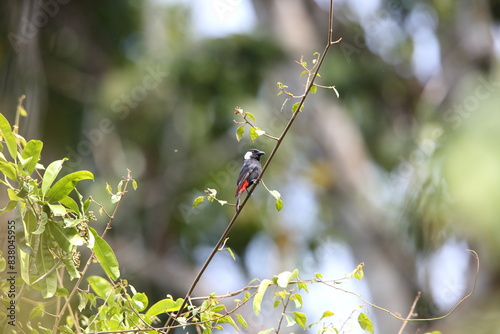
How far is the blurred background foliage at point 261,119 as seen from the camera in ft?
36.1

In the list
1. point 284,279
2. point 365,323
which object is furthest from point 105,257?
point 365,323

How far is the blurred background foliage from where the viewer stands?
36.1ft

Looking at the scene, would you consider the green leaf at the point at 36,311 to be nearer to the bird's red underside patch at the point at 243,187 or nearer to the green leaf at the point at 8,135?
the green leaf at the point at 8,135

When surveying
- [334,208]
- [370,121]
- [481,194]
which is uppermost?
[370,121]

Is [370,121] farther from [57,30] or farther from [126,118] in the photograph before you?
[57,30]

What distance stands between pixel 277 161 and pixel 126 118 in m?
2.91

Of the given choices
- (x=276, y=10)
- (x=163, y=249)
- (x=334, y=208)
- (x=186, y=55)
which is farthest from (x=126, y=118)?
(x=334, y=208)

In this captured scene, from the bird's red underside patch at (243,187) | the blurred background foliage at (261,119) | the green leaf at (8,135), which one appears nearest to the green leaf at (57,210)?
the green leaf at (8,135)

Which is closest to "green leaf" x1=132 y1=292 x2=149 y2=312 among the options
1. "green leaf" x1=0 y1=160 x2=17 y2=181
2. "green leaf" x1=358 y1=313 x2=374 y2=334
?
"green leaf" x1=0 y1=160 x2=17 y2=181

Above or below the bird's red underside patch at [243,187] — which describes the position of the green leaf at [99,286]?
below

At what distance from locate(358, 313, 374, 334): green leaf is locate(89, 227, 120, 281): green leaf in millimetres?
922

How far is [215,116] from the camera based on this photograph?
12.9 m

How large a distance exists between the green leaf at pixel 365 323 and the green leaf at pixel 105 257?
92 centimetres

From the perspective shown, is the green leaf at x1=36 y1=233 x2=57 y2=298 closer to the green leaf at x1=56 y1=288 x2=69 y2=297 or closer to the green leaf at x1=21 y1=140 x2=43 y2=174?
the green leaf at x1=56 y1=288 x2=69 y2=297
